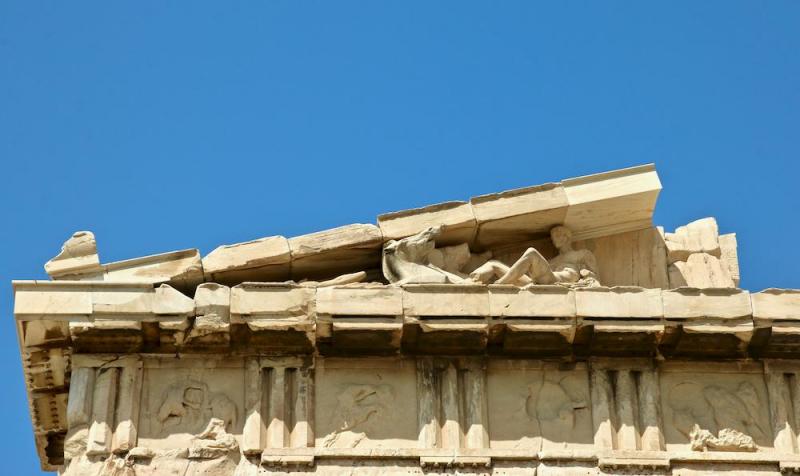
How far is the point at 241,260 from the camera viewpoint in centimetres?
2189

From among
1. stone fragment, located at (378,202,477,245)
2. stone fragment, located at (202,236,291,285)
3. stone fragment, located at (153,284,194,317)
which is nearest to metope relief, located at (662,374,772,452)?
stone fragment, located at (378,202,477,245)

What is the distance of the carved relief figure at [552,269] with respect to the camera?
2188cm

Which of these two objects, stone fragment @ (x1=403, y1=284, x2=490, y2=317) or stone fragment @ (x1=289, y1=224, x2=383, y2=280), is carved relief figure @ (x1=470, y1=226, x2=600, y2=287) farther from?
stone fragment @ (x1=289, y1=224, x2=383, y2=280)

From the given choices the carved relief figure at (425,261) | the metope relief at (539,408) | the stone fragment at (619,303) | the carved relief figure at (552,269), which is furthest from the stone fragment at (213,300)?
the stone fragment at (619,303)

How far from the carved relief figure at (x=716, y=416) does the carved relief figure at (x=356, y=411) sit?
8.96 feet

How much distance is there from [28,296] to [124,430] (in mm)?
1537

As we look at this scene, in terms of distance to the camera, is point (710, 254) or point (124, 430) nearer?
point (124, 430)

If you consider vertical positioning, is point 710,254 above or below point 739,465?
above

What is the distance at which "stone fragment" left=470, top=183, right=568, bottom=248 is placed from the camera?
72.8 feet

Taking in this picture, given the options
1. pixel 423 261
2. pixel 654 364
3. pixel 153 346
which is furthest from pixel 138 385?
pixel 654 364

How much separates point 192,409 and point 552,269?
12.2 ft

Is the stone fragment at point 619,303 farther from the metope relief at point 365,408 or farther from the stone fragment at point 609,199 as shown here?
the metope relief at point 365,408

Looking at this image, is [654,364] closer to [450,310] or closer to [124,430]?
[450,310]

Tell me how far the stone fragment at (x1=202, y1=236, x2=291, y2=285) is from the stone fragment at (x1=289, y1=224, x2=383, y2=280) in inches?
4.9
